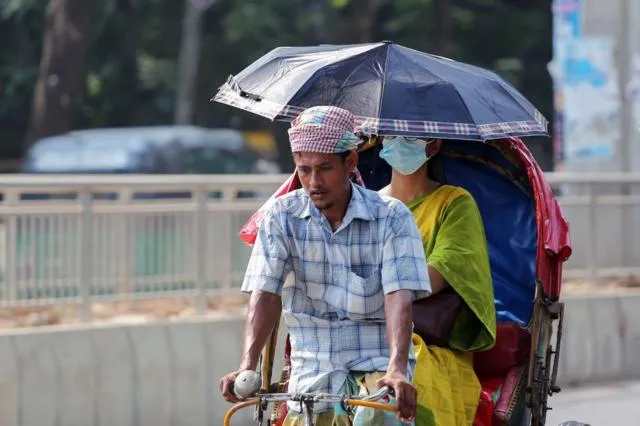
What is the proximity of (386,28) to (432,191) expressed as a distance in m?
30.1

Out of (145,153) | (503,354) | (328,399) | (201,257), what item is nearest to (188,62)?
(145,153)

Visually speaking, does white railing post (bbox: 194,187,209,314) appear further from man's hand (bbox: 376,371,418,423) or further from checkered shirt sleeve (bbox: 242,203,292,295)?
man's hand (bbox: 376,371,418,423)

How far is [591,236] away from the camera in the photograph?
1105cm

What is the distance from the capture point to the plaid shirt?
4.05 meters

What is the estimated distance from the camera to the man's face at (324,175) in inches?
157

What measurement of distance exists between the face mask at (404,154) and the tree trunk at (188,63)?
92.9ft

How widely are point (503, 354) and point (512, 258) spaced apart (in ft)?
1.49

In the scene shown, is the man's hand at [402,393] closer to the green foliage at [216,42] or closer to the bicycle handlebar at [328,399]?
the bicycle handlebar at [328,399]

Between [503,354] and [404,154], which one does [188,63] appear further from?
[404,154]

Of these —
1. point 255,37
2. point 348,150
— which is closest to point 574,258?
point 348,150

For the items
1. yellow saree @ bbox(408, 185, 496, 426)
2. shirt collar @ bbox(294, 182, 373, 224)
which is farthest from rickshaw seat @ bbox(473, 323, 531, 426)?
shirt collar @ bbox(294, 182, 373, 224)

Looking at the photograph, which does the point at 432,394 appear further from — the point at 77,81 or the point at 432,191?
the point at 77,81

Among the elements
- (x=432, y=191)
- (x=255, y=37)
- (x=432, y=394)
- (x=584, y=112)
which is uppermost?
(x=255, y=37)

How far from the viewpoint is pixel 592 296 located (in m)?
11.0
